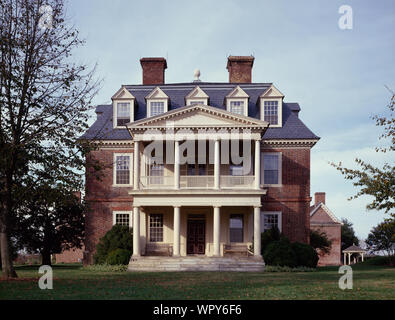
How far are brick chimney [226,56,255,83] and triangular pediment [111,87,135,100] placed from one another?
7.90 m

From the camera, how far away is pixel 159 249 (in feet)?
98.7

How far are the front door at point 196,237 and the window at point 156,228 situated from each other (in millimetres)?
1783

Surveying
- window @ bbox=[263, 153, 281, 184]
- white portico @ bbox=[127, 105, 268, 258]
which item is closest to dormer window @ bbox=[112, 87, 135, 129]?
white portico @ bbox=[127, 105, 268, 258]

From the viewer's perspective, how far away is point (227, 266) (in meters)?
25.8

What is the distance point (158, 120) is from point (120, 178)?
5.68 m

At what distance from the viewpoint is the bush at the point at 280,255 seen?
86.1ft

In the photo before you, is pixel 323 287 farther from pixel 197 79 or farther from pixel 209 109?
pixel 197 79

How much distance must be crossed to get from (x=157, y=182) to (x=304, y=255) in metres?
9.91

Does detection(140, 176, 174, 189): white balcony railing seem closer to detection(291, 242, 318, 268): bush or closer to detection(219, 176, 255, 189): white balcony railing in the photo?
detection(219, 176, 255, 189): white balcony railing

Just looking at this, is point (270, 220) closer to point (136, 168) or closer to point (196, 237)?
point (196, 237)

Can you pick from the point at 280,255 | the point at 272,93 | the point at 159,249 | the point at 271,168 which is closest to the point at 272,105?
the point at 272,93

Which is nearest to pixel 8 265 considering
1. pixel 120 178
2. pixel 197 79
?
pixel 120 178

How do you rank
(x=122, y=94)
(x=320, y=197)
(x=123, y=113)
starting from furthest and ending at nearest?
1. (x=320, y=197)
2. (x=123, y=113)
3. (x=122, y=94)

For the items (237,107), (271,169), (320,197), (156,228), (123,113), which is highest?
(237,107)
